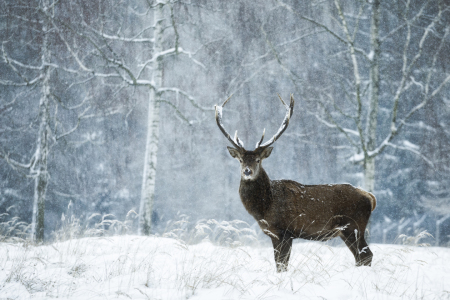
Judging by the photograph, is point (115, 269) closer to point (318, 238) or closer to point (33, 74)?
point (318, 238)

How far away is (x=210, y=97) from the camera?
10.5 m

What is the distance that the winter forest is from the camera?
24.6ft

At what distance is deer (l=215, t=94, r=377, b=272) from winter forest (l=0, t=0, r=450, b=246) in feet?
5.68

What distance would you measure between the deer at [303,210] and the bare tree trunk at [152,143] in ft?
12.5

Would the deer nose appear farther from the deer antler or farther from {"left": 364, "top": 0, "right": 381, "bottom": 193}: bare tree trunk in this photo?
{"left": 364, "top": 0, "right": 381, "bottom": 193}: bare tree trunk

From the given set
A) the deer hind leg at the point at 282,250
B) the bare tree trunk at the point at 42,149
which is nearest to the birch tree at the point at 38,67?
the bare tree trunk at the point at 42,149

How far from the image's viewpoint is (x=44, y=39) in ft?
27.6

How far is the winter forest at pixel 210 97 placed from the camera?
7.51m

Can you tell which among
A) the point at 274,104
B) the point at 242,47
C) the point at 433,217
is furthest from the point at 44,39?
the point at 433,217

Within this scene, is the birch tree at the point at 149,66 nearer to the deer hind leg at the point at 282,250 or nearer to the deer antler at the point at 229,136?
the deer antler at the point at 229,136

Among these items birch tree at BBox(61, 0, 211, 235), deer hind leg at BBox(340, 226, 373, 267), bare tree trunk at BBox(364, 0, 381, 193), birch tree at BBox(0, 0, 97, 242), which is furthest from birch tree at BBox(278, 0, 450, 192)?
birch tree at BBox(0, 0, 97, 242)

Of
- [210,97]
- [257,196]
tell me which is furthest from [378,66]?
[210,97]

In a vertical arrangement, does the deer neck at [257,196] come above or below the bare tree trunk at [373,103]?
below

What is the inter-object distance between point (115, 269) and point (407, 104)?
10109 millimetres
